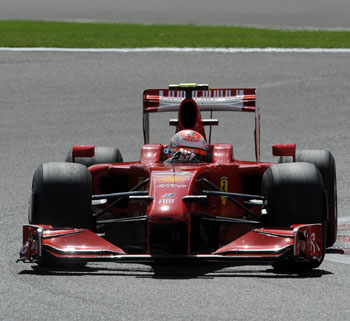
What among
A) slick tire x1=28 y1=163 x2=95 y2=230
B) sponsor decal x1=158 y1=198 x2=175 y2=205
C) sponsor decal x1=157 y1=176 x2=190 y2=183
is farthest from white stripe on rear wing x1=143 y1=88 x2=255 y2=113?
sponsor decal x1=158 y1=198 x2=175 y2=205

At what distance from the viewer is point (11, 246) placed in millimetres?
8727

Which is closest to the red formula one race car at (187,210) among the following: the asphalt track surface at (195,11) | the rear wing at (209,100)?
the rear wing at (209,100)

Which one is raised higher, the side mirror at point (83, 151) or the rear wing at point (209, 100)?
the rear wing at point (209, 100)

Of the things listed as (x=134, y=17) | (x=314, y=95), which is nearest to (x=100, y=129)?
(x=314, y=95)

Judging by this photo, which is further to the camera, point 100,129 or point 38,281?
point 100,129

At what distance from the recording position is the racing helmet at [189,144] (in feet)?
29.8

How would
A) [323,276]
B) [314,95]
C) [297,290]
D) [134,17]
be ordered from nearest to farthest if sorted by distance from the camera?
1. [297,290]
2. [323,276]
3. [314,95]
4. [134,17]

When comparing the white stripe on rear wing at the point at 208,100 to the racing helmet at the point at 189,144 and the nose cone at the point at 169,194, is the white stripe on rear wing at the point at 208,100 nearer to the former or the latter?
the racing helmet at the point at 189,144

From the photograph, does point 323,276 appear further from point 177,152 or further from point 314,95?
point 314,95

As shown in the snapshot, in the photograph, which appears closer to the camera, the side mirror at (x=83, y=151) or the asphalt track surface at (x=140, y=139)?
the asphalt track surface at (x=140, y=139)

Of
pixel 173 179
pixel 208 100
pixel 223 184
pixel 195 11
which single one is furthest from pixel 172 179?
pixel 195 11

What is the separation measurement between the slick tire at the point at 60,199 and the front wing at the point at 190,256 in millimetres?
140

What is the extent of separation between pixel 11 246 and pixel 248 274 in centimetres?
225

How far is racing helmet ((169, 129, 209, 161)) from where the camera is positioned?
9070 millimetres
